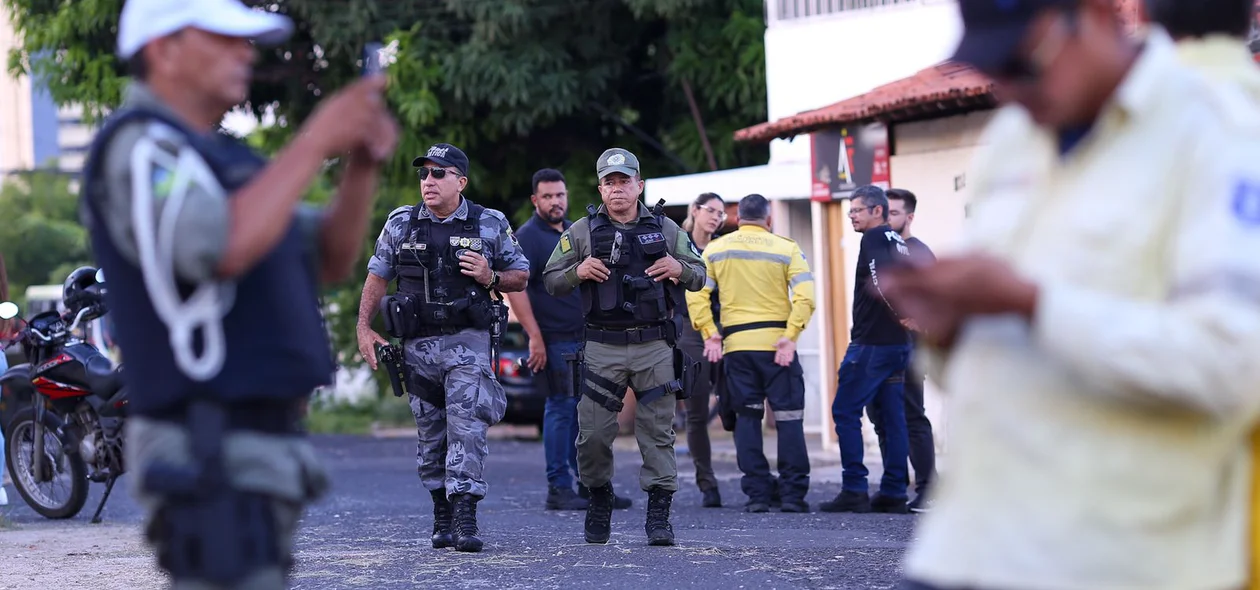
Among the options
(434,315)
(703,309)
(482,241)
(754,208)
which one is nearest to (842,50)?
(754,208)

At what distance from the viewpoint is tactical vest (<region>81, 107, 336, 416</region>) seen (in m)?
3.32

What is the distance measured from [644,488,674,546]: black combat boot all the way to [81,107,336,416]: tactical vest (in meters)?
5.63

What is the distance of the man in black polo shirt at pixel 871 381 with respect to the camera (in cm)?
1105

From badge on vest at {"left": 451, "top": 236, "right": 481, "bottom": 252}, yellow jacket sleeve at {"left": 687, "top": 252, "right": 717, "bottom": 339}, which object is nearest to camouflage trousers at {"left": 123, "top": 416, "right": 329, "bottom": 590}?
badge on vest at {"left": 451, "top": 236, "right": 481, "bottom": 252}

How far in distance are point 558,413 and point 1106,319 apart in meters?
9.54

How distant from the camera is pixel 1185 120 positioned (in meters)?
2.61

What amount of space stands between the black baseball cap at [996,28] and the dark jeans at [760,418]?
871 cm

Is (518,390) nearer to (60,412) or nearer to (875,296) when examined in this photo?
(60,412)

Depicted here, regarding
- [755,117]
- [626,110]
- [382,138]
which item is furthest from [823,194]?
[382,138]

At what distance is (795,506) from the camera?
37.2 feet

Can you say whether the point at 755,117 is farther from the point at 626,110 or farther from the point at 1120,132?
the point at 1120,132

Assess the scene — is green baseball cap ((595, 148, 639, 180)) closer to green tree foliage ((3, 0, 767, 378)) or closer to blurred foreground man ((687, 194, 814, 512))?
blurred foreground man ((687, 194, 814, 512))

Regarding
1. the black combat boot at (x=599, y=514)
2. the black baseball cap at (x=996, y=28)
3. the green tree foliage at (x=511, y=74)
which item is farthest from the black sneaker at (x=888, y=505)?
the green tree foliage at (x=511, y=74)

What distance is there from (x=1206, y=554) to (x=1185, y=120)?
64 cm
